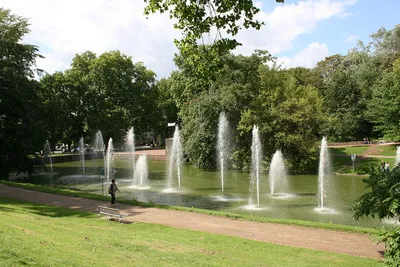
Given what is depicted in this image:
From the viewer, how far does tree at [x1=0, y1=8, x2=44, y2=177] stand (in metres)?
30.7

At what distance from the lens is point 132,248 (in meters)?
10.3

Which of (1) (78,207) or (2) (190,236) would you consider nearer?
(2) (190,236)

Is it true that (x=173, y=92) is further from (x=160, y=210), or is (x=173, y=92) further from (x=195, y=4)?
(x=195, y=4)

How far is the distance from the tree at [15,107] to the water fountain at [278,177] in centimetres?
2028

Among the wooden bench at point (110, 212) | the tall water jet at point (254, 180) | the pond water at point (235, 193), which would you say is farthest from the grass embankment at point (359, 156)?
the wooden bench at point (110, 212)

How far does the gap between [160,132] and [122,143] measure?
1134 cm

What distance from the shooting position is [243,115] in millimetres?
34750

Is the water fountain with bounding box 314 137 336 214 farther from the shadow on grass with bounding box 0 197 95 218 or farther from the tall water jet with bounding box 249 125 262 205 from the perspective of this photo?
the shadow on grass with bounding box 0 197 95 218

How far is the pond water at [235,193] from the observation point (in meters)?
18.2

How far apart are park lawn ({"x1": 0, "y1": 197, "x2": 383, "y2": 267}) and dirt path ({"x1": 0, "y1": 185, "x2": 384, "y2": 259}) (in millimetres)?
792

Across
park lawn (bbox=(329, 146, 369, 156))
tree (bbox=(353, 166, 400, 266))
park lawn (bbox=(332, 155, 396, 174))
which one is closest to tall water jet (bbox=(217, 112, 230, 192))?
park lawn (bbox=(332, 155, 396, 174))

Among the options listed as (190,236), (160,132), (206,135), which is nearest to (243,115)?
(206,135)

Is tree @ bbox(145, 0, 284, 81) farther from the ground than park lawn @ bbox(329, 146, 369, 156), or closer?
farther from the ground

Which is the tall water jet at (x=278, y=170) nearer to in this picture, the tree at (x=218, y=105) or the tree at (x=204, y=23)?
the tree at (x=218, y=105)
